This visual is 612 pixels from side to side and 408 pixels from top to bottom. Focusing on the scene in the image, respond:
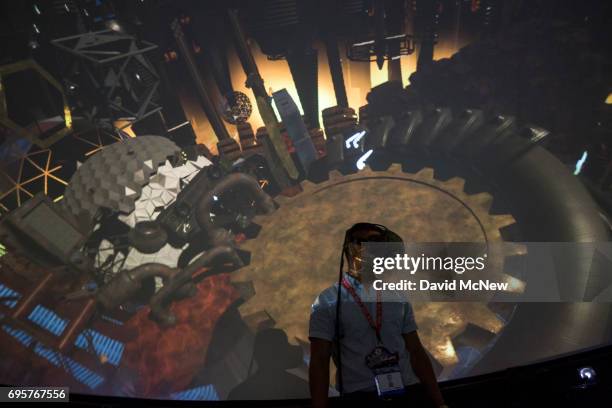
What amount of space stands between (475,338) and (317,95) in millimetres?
15678

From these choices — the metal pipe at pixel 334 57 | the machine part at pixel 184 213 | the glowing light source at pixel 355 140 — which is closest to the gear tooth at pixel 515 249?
the glowing light source at pixel 355 140

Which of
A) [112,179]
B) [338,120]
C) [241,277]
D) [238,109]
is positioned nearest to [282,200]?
[241,277]

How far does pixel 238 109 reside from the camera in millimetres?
19594

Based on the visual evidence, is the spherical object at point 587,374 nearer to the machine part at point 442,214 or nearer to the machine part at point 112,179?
the machine part at point 442,214

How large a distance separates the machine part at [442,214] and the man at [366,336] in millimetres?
6599

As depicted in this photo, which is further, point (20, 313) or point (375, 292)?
point (20, 313)

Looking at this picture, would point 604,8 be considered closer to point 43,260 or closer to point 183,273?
point 183,273

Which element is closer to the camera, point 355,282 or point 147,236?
point 355,282

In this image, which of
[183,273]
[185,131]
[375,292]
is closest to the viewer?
[375,292]

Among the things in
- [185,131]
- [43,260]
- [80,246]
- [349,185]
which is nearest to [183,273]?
[80,246]

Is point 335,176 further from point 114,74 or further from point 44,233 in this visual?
point 44,233

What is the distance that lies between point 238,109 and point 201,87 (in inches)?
89.8

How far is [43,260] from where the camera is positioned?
14.2 metres

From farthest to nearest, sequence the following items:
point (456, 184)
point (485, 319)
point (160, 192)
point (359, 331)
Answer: point (160, 192) < point (456, 184) < point (485, 319) < point (359, 331)
